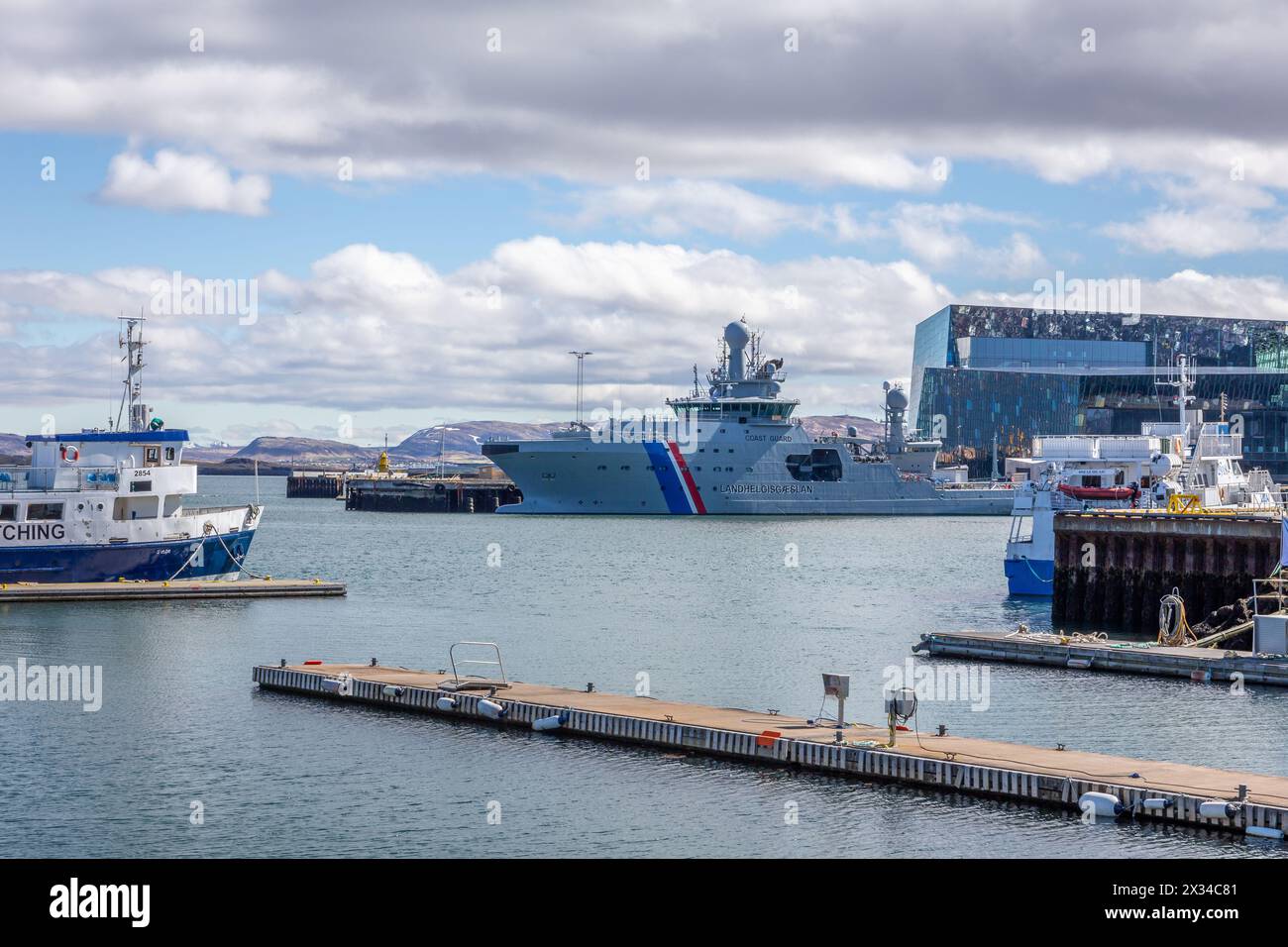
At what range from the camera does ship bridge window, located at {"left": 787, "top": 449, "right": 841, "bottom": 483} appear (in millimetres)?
113125

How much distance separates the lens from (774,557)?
73.2 metres

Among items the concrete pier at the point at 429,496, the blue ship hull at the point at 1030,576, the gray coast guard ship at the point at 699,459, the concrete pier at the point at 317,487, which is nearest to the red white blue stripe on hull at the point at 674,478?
the gray coast guard ship at the point at 699,459

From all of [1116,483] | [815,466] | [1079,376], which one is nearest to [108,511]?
[1116,483]

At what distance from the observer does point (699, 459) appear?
358 ft

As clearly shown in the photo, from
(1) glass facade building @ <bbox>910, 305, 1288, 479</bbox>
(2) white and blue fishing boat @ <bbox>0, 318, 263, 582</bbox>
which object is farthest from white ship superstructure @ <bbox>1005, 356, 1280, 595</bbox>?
(1) glass facade building @ <bbox>910, 305, 1288, 479</bbox>

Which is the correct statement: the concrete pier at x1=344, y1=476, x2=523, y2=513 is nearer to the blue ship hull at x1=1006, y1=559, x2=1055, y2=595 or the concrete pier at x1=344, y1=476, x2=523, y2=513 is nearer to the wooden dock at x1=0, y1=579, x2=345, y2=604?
the wooden dock at x1=0, y1=579, x2=345, y2=604

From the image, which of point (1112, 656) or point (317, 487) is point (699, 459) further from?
point (317, 487)

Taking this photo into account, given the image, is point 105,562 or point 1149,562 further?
point 105,562

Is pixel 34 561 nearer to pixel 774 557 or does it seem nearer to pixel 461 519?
pixel 774 557

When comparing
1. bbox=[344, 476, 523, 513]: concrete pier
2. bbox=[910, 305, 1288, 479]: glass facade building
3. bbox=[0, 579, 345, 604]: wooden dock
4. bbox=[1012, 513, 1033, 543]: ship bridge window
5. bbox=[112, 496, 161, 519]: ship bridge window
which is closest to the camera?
bbox=[0, 579, 345, 604]: wooden dock

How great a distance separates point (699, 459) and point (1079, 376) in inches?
→ 2251

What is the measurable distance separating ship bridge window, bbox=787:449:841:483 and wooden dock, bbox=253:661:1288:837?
8451cm

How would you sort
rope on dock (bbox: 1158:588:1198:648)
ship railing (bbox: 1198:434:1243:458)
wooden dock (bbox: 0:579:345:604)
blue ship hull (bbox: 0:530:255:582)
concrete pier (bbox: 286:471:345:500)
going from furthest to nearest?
1. concrete pier (bbox: 286:471:345:500)
2. ship railing (bbox: 1198:434:1243:458)
3. blue ship hull (bbox: 0:530:255:582)
4. wooden dock (bbox: 0:579:345:604)
5. rope on dock (bbox: 1158:588:1198:648)
